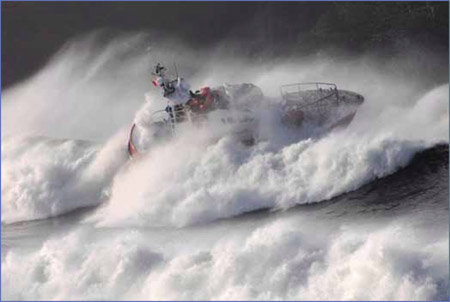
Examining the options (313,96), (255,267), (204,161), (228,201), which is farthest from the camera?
(313,96)

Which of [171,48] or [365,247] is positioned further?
[171,48]

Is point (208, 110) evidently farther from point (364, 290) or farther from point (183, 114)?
point (364, 290)

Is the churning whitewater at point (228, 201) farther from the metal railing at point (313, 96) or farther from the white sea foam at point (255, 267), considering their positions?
the metal railing at point (313, 96)

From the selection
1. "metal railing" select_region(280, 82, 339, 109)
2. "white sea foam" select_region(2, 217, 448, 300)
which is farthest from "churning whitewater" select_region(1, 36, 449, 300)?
"metal railing" select_region(280, 82, 339, 109)

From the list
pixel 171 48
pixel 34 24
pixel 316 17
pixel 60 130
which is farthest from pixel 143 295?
pixel 34 24

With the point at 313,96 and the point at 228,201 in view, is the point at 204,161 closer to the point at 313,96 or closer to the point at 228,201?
the point at 228,201

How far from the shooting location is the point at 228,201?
1939 centimetres

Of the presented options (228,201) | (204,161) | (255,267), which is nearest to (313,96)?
(204,161)

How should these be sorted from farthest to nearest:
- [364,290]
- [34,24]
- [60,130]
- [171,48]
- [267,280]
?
[34,24] → [171,48] → [60,130] → [267,280] → [364,290]

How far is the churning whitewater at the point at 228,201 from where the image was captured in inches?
647

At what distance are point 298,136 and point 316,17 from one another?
7.67m

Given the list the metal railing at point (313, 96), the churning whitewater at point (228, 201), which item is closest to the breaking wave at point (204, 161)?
the churning whitewater at point (228, 201)

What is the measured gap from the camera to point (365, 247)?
16.4 m

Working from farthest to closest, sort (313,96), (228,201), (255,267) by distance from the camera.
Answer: (313,96) < (228,201) < (255,267)
